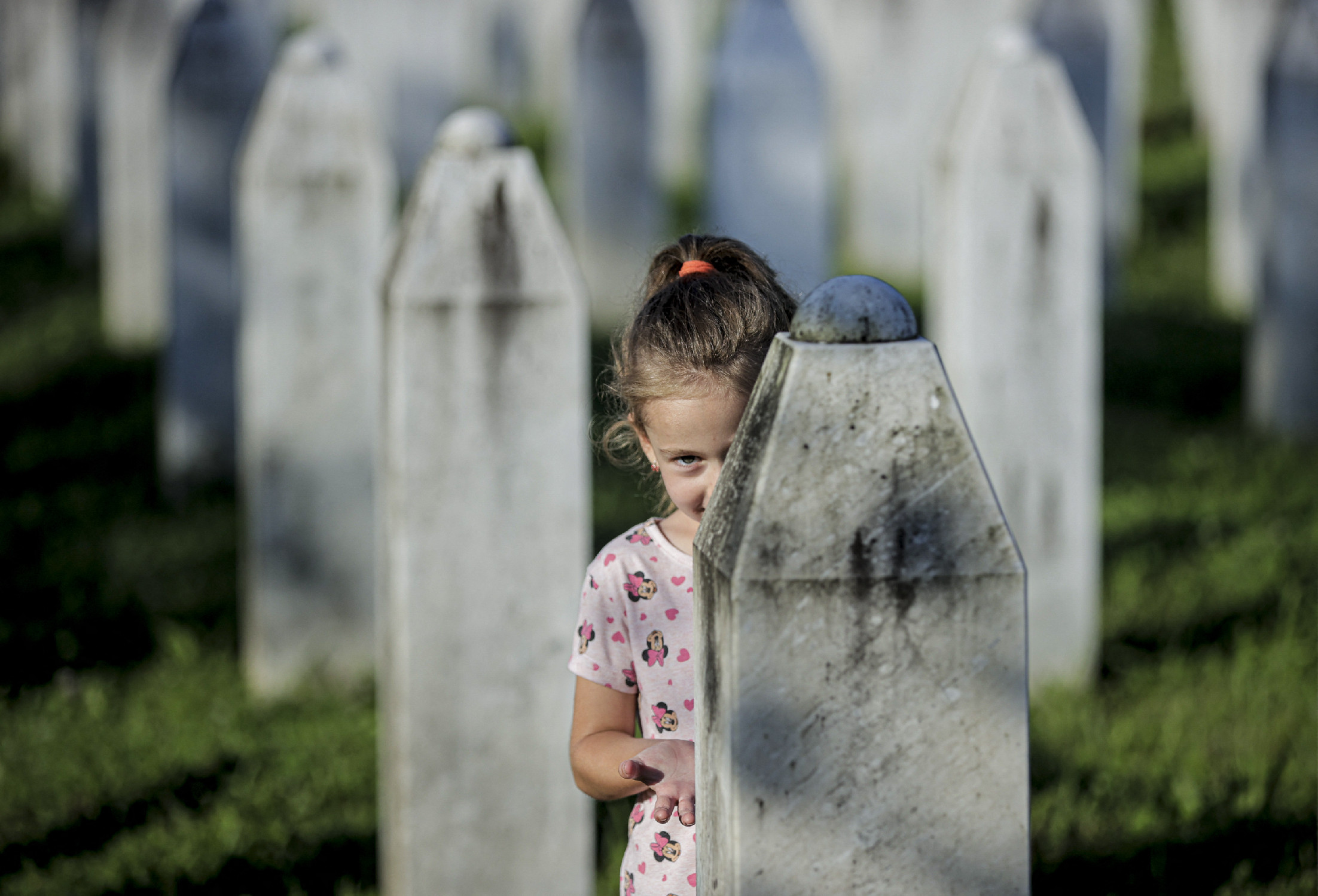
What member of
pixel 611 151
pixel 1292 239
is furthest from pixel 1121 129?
pixel 611 151

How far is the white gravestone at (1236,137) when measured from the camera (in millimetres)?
9133

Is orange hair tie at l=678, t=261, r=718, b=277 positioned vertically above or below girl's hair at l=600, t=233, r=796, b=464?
above

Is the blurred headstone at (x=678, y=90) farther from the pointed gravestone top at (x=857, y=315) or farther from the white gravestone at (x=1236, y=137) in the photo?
the pointed gravestone top at (x=857, y=315)

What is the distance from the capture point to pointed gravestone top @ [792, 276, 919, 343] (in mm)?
1489

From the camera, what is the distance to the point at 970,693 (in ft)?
Answer: 4.94

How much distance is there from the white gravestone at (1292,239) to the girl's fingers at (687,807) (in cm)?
647

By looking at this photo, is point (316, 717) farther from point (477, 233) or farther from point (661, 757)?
point (661, 757)

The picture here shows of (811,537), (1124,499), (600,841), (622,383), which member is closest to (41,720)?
(600,841)

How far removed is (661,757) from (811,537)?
45 cm

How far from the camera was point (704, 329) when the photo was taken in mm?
1842

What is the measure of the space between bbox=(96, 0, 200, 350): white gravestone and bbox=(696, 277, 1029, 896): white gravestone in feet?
24.9

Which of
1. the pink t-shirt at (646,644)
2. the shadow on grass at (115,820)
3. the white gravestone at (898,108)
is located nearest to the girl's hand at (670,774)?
the pink t-shirt at (646,644)

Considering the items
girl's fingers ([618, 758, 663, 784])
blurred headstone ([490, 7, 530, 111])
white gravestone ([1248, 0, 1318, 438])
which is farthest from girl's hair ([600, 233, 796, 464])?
blurred headstone ([490, 7, 530, 111])

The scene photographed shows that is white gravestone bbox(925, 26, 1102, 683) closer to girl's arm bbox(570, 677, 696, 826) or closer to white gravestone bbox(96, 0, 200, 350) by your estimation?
girl's arm bbox(570, 677, 696, 826)
